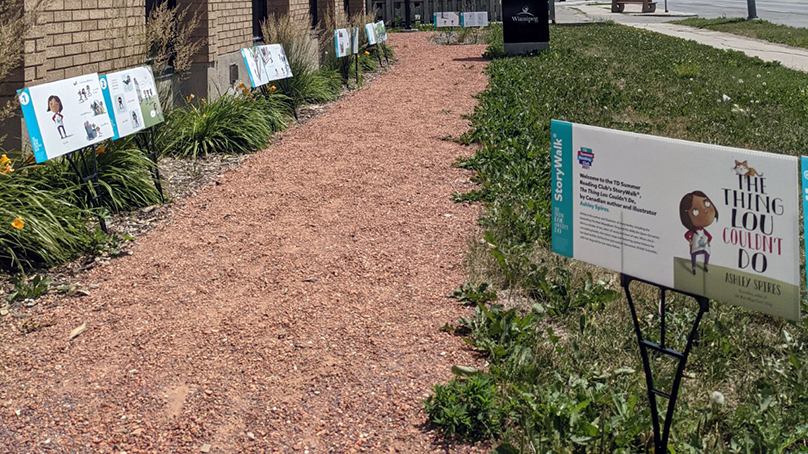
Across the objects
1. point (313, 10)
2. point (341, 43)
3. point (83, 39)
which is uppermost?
point (313, 10)

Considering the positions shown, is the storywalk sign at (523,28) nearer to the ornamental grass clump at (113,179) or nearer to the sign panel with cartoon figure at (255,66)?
the sign panel with cartoon figure at (255,66)

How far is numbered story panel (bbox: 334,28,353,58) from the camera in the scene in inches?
573

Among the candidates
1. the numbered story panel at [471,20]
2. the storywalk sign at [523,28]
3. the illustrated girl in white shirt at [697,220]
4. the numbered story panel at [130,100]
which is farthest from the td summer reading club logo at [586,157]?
the numbered story panel at [471,20]

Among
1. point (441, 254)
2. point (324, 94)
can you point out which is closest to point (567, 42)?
point (324, 94)

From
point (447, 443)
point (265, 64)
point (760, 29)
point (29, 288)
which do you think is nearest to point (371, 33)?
point (265, 64)

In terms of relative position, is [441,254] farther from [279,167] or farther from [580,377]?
[279,167]

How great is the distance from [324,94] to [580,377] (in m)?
9.97

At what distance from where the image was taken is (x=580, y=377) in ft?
13.5

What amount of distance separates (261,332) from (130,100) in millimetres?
3314

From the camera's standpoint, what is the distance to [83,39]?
28.2 feet

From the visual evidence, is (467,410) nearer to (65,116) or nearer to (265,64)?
(65,116)

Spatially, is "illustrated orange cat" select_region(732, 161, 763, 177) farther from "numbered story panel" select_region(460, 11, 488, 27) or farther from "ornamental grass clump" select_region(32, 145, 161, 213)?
"numbered story panel" select_region(460, 11, 488, 27)

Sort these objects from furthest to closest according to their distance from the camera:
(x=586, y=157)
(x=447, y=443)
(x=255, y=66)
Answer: (x=255, y=66) → (x=447, y=443) → (x=586, y=157)

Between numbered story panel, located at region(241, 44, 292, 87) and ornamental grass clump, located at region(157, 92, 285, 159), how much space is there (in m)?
0.36
